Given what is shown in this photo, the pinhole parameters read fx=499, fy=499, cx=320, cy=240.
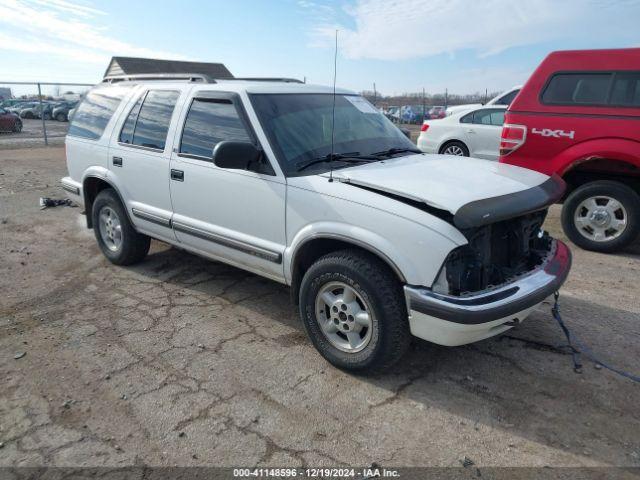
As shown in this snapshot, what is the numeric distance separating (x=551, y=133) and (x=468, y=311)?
13.3ft

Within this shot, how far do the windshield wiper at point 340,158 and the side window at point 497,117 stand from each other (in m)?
7.08

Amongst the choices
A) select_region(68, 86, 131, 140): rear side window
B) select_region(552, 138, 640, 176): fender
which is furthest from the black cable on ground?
select_region(68, 86, 131, 140): rear side window

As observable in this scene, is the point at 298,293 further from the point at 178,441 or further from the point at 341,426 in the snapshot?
the point at 178,441

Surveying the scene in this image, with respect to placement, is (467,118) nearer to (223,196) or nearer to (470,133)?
(470,133)

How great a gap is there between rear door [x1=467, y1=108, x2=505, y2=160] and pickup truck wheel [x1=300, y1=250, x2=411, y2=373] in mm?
7624

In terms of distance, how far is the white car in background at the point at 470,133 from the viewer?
9945mm

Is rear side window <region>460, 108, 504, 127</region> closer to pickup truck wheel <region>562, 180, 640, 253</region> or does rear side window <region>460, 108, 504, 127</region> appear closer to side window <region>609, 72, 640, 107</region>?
side window <region>609, 72, 640, 107</region>

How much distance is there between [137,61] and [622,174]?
98.5 feet

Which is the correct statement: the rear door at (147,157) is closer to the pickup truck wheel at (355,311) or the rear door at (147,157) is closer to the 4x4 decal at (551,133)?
the pickup truck wheel at (355,311)

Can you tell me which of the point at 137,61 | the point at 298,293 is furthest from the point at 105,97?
the point at 137,61

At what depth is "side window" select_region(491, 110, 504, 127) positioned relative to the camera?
9945 millimetres

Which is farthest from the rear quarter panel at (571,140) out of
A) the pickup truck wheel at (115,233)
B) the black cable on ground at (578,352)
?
the pickup truck wheel at (115,233)

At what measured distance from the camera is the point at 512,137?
6.09 metres

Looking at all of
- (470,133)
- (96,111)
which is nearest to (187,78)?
(96,111)
